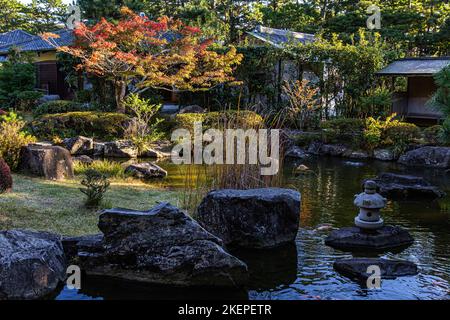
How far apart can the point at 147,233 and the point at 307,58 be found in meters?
12.4

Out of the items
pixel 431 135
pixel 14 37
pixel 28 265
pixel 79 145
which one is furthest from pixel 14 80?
pixel 28 265

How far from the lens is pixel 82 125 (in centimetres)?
1298

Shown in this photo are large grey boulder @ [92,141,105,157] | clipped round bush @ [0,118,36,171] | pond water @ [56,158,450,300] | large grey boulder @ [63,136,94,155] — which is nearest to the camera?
pond water @ [56,158,450,300]

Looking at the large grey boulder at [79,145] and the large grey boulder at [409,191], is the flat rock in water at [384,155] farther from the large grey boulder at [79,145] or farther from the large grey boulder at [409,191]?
the large grey boulder at [79,145]

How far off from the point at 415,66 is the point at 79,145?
33.7 feet

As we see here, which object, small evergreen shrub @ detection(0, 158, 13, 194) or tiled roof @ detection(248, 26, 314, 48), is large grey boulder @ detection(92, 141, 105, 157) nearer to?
small evergreen shrub @ detection(0, 158, 13, 194)

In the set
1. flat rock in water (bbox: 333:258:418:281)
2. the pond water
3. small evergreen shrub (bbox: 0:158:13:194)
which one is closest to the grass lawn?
small evergreen shrub (bbox: 0:158:13:194)

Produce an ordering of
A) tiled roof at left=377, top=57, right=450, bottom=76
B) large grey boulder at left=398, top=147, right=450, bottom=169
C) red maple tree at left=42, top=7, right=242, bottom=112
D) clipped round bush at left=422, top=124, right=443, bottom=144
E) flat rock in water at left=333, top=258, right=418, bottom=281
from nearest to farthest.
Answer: flat rock in water at left=333, top=258, right=418, bottom=281 → large grey boulder at left=398, top=147, right=450, bottom=169 → clipped round bush at left=422, top=124, right=443, bottom=144 → red maple tree at left=42, top=7, right=242, bottom=112 → tiled roof at left=377, top=57, right=450, bottom=76

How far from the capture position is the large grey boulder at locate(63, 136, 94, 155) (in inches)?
447

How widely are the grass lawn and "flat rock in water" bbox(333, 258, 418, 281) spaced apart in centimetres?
249

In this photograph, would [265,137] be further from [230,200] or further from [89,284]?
[89,284]

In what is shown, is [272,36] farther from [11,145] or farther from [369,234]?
[369,234]

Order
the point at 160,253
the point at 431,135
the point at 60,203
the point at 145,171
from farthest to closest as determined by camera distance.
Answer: the point at 431,135 → the point at 145,171 → the point at 60,203 → the point at 160,253

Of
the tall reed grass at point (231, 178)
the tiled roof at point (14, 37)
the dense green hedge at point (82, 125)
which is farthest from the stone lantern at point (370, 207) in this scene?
the tiled roof at point (14, 37)
